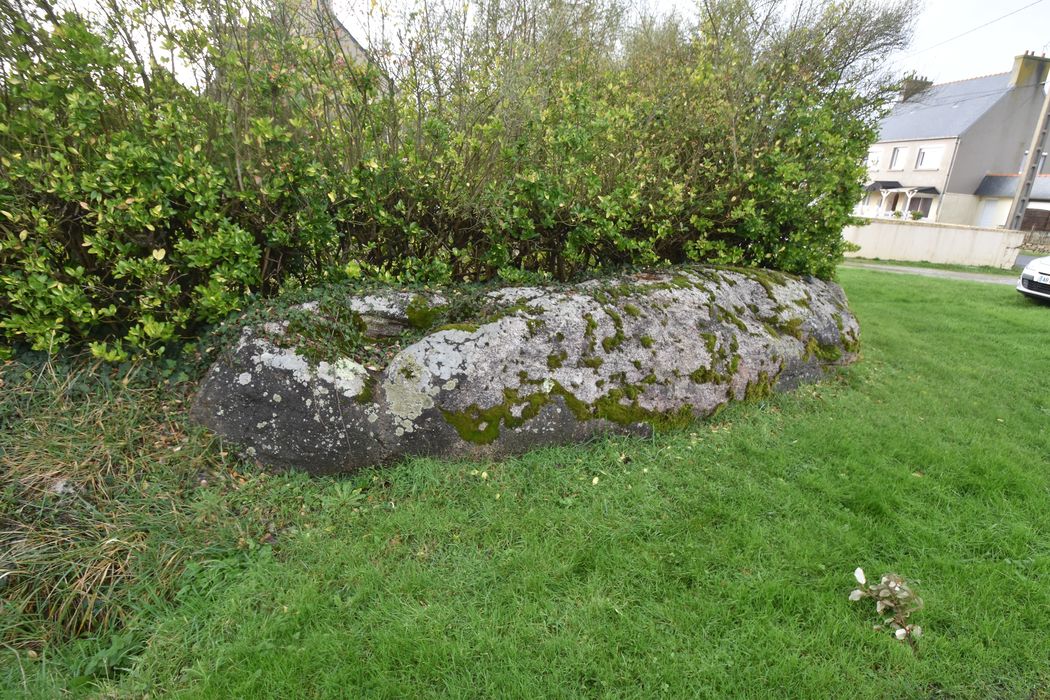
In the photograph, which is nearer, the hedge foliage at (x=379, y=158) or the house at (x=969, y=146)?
the hedge foliage at (x=379, y=158)

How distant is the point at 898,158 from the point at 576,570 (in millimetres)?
41071

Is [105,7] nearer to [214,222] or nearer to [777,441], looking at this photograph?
[214,222]

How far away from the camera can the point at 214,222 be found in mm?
3656

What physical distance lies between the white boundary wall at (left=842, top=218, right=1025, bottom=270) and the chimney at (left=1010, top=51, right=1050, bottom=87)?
18.5m

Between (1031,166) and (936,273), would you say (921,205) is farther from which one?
(936,273)

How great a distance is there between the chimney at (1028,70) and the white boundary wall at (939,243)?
18.5 metres

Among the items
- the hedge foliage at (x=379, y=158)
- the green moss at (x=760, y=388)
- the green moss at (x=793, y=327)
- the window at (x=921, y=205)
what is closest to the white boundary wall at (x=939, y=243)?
the hedge foliage at (x=379, y=158)

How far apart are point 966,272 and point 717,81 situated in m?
15.8

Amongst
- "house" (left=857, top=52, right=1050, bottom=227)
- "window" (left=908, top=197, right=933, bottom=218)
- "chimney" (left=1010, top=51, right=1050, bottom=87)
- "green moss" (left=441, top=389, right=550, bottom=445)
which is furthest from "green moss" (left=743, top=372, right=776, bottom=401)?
"chimney" (left=1010, top=51, right=1050, bottom=87)

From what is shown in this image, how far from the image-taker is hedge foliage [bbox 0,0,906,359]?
3256mm

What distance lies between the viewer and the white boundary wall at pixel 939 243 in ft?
56.3

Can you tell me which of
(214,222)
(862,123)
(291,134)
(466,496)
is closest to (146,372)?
(214,222)

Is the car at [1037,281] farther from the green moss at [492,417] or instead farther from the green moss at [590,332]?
the green moss at [492,417]

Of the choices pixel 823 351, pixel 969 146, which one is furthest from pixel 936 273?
pixel 969 146
